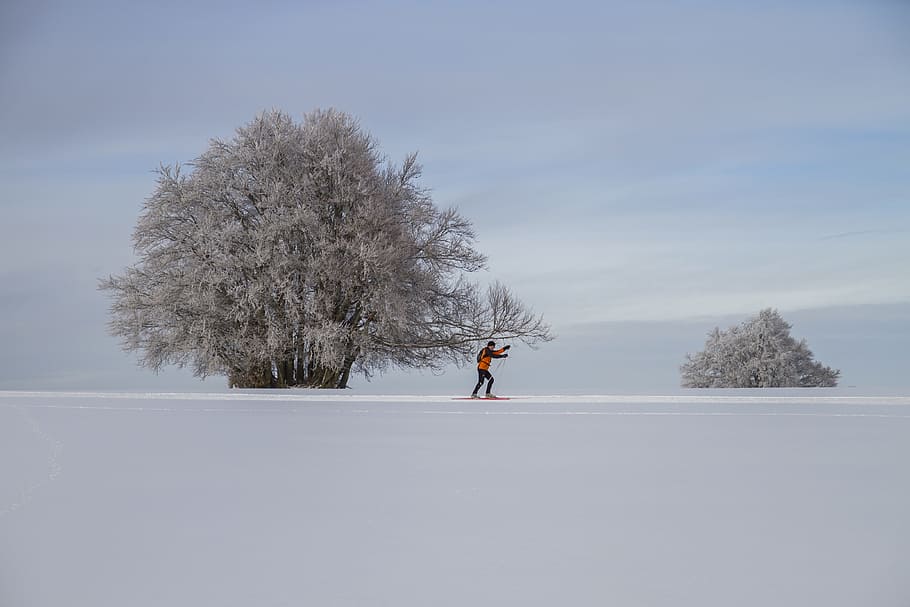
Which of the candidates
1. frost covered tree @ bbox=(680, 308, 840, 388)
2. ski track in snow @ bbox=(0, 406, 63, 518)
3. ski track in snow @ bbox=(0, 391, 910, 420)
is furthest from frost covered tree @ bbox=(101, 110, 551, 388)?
frost covered tree @ bbox=(680, 308, 840, 388)

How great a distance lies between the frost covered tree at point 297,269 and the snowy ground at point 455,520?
17.1m

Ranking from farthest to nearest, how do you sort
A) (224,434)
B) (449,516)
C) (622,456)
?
(224,434), (622,456), (449,516)

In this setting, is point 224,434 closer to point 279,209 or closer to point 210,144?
point 279,209

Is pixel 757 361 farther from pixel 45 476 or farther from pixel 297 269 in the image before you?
pixel 45 476

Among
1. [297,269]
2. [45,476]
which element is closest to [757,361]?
[297,269]

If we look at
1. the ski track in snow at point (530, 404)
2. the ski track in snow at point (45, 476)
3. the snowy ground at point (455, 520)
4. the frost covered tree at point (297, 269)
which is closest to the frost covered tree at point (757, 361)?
the frost covered tree at point (297, 269)

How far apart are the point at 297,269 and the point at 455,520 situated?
23504 mm

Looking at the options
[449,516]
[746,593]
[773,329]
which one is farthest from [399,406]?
[773,329]

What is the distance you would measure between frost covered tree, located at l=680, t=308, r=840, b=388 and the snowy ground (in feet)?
127

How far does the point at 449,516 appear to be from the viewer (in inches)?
202

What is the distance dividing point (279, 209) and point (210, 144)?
4130 mm

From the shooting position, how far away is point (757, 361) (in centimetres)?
4734

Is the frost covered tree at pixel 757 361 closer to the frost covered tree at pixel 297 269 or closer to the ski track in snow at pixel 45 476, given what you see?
the frost covered tree at pixel 297 269

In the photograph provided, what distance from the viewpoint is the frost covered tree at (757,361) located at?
47469mm
